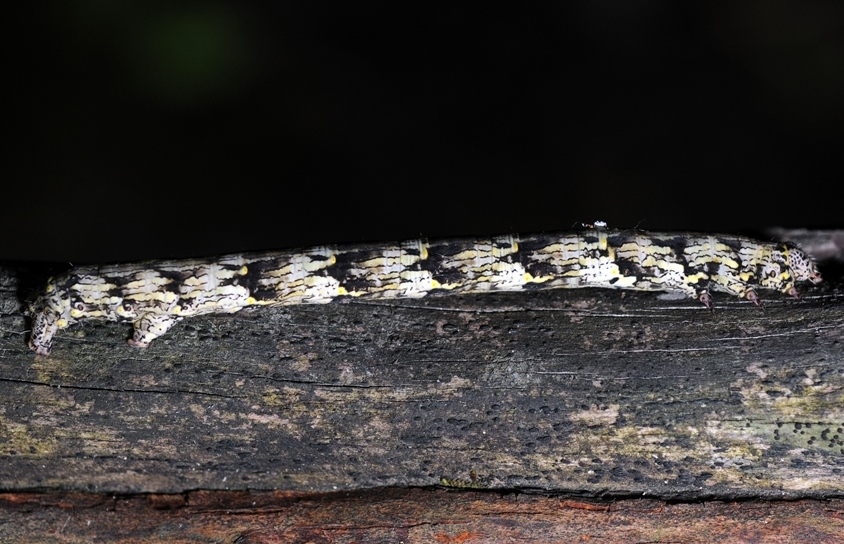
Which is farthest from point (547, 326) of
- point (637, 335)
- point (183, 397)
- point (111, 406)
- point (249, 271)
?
point (111, 406)

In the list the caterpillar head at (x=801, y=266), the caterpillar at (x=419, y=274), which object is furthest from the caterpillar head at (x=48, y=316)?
the caterpillar head at (x=801, y=266)

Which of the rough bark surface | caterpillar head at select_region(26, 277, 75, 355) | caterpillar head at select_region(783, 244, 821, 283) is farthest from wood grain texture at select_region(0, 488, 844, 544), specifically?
caterpillar head at select_region(783, 244, 821, 283)

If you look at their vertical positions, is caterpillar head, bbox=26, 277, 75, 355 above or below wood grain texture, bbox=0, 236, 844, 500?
above

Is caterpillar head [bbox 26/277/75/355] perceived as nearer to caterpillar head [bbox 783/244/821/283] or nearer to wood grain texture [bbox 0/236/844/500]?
wood grain texture [bbox 0/236/844/500]

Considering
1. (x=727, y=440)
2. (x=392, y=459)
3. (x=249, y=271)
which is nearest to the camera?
(x=727, y=440)

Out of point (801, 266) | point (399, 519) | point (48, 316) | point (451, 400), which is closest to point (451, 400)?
point (451, 400)

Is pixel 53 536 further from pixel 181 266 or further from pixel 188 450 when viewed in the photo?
pixel 181 266

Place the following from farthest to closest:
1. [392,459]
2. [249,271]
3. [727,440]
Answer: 1. [249,271]
2. [392,459]
3. [727,440]
